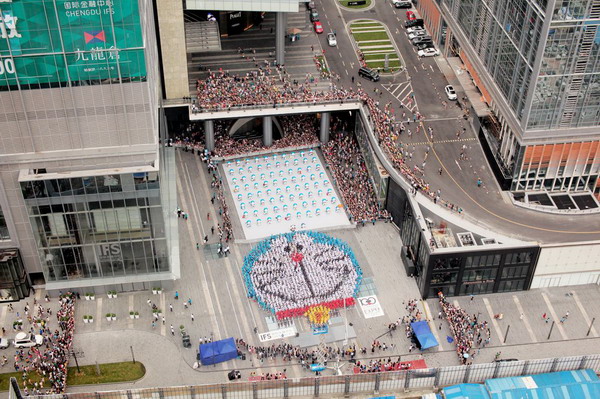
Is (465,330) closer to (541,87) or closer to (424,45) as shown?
(541,87)

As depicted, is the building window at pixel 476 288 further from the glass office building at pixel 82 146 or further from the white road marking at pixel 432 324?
the glass office building at pixel 82 146

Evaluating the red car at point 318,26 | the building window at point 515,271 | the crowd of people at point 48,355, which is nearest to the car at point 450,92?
the red car at point 318,26

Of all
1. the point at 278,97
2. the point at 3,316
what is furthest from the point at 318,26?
the point at 3,316

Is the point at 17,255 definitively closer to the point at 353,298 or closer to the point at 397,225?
the point at 353,298

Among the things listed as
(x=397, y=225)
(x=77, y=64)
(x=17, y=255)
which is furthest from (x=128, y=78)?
(x=397, y=225)

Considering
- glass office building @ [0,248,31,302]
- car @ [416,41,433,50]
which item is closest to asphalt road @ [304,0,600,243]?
car @ [416,41,433,50]
